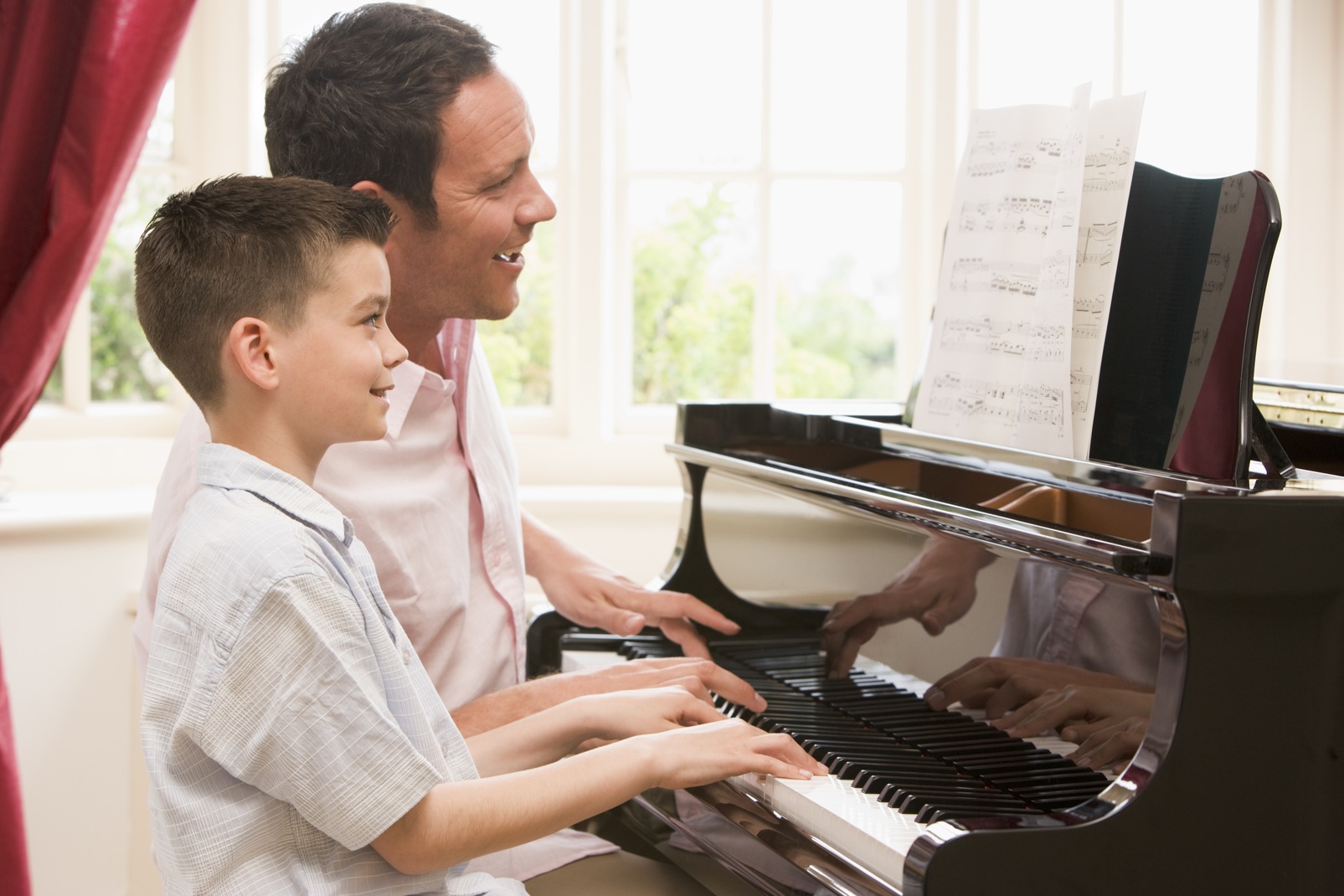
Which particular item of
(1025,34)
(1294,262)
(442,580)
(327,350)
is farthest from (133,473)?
(1294,262)

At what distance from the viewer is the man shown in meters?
1.49

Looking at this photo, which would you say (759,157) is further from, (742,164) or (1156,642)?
(1156,642)

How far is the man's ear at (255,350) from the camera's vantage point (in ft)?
3.52

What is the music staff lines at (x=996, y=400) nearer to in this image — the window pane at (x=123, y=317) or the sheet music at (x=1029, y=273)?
the sheet music at (x=1029, y=273)

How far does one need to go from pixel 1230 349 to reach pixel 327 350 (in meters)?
0.88

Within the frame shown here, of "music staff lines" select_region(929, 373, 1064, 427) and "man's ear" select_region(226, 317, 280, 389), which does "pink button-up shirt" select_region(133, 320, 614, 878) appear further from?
"music staff lines" select_region(929, 373, 1064, 427)

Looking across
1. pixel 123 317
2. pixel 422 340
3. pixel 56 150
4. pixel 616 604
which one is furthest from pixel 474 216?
pixel 123 317

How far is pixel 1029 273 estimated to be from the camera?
1.48 metres

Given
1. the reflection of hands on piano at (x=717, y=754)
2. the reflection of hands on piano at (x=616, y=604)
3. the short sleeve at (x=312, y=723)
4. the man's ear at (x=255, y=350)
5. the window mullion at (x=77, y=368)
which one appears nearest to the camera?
Answer: the short sleeve at (x=312, y=723)

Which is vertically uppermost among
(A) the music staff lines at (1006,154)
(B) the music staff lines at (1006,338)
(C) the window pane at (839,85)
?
(C) the window pane at (839,85)

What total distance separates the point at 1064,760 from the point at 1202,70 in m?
2.52

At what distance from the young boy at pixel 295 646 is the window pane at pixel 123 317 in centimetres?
221

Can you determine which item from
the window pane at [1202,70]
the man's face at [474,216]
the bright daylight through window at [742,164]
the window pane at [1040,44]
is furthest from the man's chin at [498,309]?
the window pane at [1202,70]

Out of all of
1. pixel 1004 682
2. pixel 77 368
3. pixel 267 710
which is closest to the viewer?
pixel 267 710
